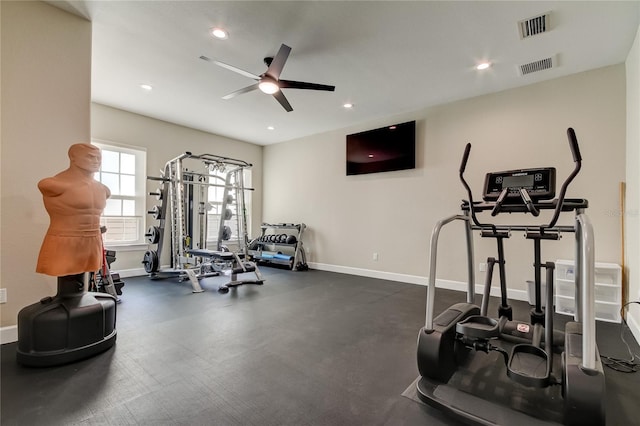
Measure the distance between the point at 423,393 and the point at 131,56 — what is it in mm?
4367

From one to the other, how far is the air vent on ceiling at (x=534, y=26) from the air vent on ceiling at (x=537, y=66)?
658 millimetres

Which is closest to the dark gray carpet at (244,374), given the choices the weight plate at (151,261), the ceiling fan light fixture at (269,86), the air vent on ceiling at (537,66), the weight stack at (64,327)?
the weight stack at (64,327)

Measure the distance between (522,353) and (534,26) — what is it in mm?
2906

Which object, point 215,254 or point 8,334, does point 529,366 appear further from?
point 215,254

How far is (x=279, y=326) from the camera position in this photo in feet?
9.54

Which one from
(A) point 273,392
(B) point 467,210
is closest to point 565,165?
(B) point 467,210

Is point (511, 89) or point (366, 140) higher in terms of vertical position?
point (511, 89)

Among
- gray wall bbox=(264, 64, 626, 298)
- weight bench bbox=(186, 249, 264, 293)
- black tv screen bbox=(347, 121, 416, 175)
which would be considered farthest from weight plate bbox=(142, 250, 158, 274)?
black tv screen bbox=(347, 121, 416, 175)

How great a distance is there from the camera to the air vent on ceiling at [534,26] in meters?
2.62

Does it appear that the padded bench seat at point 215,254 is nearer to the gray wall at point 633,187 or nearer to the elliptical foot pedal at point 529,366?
the elliptical foot pedal at point 529,366

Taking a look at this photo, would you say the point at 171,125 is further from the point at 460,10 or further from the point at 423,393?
the point at 423,393

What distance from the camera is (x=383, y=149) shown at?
5.27 metres

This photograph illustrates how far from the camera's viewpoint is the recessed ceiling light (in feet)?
9.43

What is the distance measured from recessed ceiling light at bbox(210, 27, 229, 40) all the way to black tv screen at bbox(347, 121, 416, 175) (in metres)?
3.17
